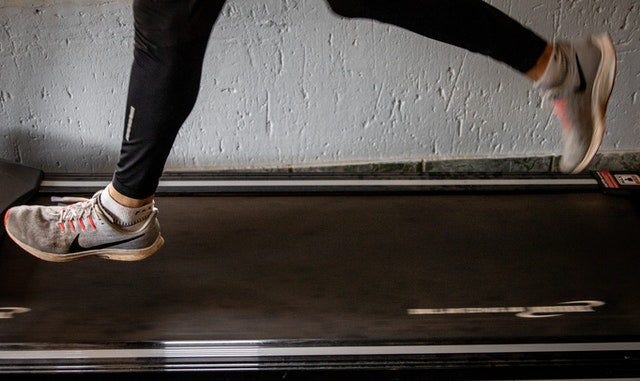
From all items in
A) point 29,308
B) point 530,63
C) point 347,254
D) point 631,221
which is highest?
point 530,63

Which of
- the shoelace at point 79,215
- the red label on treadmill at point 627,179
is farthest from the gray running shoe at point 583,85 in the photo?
the shoelace at point 79,215

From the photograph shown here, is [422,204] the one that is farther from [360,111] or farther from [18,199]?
[18,199]

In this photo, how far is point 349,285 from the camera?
155 cm

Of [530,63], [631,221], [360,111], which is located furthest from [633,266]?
[360,111]

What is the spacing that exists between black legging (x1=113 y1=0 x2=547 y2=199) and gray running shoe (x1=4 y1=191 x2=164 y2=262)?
16cm

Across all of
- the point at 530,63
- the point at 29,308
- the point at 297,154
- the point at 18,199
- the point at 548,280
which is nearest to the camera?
the point at 530,63

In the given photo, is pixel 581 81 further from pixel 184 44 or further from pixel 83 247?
pixel 83 247

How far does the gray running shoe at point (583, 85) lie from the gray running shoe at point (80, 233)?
85cm

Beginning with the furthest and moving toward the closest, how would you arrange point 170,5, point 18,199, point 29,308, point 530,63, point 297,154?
point 297,154 < point 18,199 < point 29,308 < point 530,63 < point 170,5

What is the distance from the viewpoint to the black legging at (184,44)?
1.18 m

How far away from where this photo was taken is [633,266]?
1644 mm

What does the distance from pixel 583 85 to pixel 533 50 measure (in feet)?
0.45

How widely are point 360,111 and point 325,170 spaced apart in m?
0.22

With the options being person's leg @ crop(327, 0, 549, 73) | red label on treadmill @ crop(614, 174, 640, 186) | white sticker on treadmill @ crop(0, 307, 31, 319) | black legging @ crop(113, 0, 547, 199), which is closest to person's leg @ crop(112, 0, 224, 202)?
black legging @ crop(113, 0, 547, 199)
